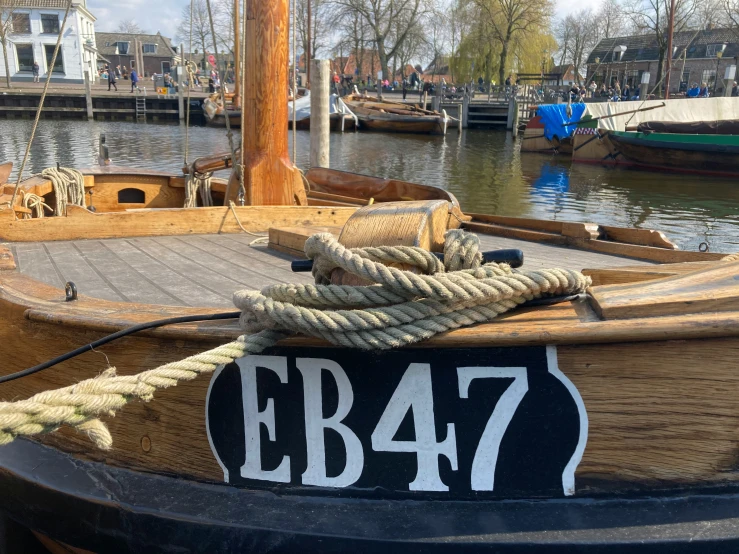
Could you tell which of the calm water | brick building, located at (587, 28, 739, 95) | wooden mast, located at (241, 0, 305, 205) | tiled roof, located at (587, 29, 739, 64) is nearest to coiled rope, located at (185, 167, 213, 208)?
wooden mast, located at (241, 0, 305, 205)

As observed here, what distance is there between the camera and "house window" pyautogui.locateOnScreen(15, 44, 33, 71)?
4731 cm

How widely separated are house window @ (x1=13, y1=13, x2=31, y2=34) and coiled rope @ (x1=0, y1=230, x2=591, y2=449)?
172ft

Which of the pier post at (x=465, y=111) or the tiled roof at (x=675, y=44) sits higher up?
the tiled roof at (x=675, y=44)

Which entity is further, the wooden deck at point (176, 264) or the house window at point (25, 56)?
the house window at point (25, 56)

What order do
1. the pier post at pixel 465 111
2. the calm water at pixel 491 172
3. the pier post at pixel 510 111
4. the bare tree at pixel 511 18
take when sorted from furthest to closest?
1. the bare tree at pixel 511 18
2. the pier post at pixel 465 111
3. the pier post at pixel 510 111
4. the calm water at pixel 491 172

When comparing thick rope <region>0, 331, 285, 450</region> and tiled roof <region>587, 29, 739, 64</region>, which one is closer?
thick rope <region>0, 331, 285, 450</region>

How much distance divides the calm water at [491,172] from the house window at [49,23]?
70.3 feet

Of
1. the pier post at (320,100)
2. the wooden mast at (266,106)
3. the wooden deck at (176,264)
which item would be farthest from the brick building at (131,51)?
the wooden deck at (176,264)

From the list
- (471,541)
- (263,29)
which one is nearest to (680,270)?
(471,541)

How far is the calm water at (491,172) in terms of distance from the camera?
46.3 feet

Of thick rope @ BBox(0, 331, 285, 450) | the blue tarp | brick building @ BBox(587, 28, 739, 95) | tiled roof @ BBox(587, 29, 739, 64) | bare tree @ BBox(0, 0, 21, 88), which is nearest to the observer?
thick rope @ BBox(0, 331, 285, 450)

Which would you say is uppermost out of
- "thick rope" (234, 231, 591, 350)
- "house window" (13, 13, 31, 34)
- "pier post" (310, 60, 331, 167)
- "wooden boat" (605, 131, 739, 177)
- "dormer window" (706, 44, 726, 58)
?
"house window" (13, 13, 31, 34)

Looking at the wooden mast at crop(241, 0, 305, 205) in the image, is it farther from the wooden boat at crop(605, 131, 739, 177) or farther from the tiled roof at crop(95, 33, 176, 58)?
the tiled roof at crop(95, 33, 176, 58)

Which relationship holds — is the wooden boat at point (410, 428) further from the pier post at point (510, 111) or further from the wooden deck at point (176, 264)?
the pier post at point (510, 111)
